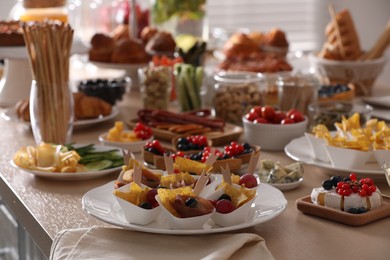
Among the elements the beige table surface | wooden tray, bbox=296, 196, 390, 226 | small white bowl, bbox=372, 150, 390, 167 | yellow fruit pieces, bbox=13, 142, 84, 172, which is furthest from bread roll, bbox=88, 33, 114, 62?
wooden tray, bbox=296, 196, 390, 226

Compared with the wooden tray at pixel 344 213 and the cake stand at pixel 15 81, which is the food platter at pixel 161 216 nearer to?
the wooden tray at pixel 344 213

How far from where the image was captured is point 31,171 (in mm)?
1629

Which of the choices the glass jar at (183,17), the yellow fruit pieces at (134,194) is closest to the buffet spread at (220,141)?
the yellow fruit pieces at (134,194)

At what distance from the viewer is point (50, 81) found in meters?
1.87

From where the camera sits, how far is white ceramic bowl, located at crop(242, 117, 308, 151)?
1850 mm

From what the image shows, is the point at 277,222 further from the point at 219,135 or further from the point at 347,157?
the point at 219,135

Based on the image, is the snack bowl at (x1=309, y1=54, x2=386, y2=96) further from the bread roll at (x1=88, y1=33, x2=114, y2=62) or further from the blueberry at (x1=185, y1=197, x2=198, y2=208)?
the blueberry at (x1=185, y1=197, x2=198, y2=208)

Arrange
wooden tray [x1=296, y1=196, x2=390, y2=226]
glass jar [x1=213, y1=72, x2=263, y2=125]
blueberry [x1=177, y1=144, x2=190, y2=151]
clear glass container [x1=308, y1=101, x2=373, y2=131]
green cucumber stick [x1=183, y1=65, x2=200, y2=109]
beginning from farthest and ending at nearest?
green cucumber stick [x1=183, y1=65, x2=200, y2=109] < glass jar [x1=213, y1=72, x2=263, y2=125] < clear glass container [x1=308, y1=101, x2=373, y2=131] < blueberry [x1=177, y1=144, x2=190, y2=151] < wooden tray [x1=296, y1=196, x2=390, y2=226]

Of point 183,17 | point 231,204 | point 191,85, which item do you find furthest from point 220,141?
point 183,17

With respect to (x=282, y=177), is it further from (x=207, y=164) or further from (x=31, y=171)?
(x=31, y=171)

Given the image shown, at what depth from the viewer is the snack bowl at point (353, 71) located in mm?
2449

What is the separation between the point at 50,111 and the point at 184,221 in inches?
30.0

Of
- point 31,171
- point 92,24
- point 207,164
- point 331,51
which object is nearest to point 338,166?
point 207,164

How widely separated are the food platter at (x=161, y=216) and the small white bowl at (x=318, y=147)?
271 mm
